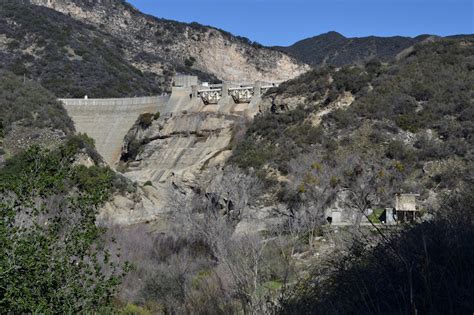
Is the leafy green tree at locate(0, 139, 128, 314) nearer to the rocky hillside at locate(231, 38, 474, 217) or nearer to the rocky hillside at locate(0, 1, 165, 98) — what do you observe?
the rocky hillside at locate(231, 38, 474, 217)

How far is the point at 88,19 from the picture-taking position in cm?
10338

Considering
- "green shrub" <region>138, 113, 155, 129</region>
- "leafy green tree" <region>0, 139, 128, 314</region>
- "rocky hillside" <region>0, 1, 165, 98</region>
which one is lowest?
"leafy green tree" <region>0, 139, 128, 314</region>

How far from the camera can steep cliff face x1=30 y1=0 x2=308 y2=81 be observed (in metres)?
102

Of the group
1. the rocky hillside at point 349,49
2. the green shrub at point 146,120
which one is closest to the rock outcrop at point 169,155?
the green shrub at point 146,120

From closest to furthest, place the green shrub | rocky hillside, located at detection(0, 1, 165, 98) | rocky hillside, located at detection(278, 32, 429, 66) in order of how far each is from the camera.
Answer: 1. the green shrub
2. rocky hillside, located at detection(0, 1, 165, 98)
3. rocky hillside, located at detection(278, 32, 429, 66)

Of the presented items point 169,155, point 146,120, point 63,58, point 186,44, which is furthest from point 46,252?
point 186,44

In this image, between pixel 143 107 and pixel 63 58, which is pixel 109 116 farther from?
pixel 63 58

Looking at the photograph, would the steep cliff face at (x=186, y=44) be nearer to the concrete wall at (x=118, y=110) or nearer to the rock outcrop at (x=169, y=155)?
the concrete wall at (x=118, y=110)

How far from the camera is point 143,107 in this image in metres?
62.3

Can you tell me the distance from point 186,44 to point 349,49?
142ft

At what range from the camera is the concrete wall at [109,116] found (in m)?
60.0

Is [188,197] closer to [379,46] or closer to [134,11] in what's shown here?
[134,11]

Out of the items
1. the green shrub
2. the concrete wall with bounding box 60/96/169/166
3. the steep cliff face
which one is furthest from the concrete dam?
the steep cliff face

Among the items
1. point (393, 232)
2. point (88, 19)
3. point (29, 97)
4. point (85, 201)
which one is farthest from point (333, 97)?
point (88, 19)
